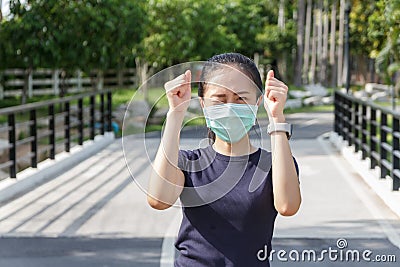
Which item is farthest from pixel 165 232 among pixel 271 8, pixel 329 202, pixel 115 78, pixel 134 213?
pixel 271 8

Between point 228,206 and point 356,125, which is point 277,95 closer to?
point 228,206

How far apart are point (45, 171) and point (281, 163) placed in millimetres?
10376

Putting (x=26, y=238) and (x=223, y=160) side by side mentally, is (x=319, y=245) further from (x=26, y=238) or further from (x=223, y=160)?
(x=223, y=160)

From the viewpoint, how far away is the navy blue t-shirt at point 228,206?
2961 millimetres

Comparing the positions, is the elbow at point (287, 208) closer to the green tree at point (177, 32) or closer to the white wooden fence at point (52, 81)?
the white wooden fence at point (52, 81)

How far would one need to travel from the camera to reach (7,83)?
32594 mm

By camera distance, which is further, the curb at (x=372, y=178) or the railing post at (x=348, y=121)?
the railing post at (x=348, y=121)

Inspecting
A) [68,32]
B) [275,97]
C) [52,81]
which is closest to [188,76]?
[275,97]

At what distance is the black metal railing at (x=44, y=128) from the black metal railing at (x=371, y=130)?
4742 mm

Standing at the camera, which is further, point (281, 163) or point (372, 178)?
point (372, 178)

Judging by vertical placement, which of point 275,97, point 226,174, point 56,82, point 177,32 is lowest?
point 56,82

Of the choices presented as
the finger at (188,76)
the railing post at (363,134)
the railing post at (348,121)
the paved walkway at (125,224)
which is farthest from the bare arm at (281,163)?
the railing post at (348,121)

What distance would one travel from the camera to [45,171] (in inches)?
509

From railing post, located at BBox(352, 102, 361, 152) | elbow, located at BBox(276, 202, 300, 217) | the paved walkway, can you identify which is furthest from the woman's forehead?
railing post, located at BBox(352, 102, 361, 152)
